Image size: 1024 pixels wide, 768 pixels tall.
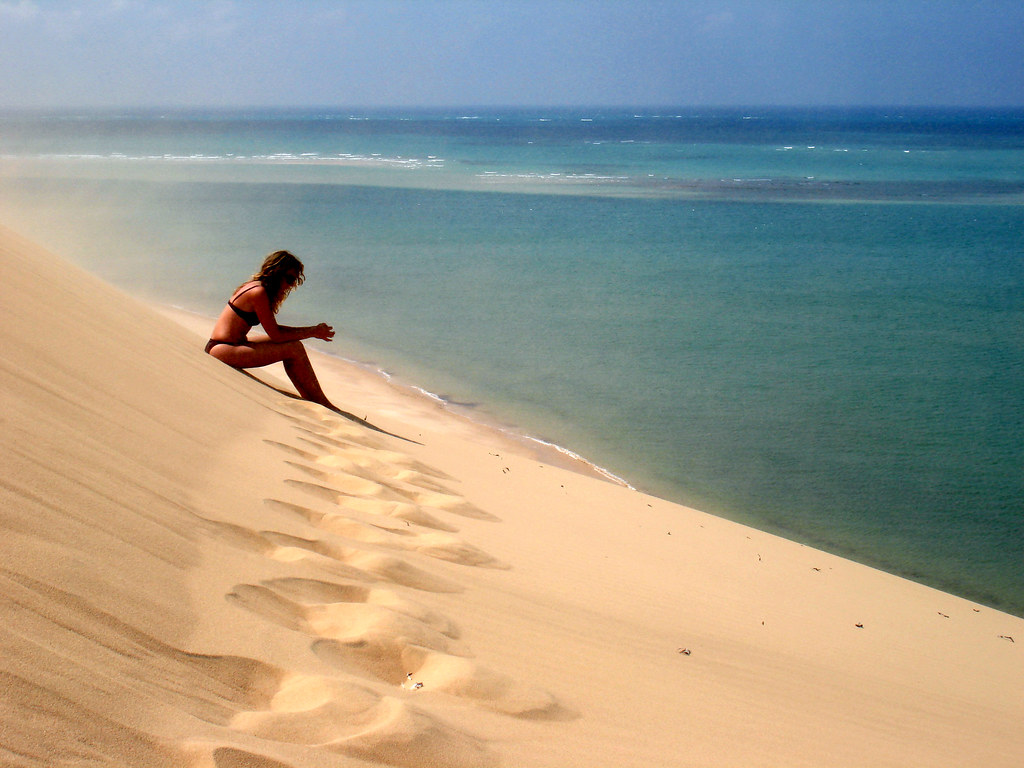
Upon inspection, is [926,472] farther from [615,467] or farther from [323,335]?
[323,335]

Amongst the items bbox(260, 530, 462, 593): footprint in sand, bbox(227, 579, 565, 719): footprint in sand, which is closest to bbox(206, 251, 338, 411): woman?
bbox(260, 530, 462, 593): footprint in sand

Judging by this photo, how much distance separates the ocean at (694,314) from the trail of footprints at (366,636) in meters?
4.15

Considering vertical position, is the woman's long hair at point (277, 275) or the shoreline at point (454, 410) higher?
the woman's long hair at point (277, 275)

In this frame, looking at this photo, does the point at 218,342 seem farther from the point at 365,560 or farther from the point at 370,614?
the point at 370,614

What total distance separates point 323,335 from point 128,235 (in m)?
16.4

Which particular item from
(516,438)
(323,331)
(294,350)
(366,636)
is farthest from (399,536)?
(516,438)

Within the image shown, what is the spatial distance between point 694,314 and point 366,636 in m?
12.5

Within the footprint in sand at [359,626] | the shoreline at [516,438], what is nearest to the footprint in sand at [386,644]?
the footprint in sand at [359,626]

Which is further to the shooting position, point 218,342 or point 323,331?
point 218,342

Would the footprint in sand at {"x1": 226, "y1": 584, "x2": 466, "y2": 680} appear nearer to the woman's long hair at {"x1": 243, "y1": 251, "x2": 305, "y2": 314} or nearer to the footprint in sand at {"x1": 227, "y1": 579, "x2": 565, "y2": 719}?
the footprint in sand at {"x1": 227, "y1": 579, "x2": 565, "y2": 719}

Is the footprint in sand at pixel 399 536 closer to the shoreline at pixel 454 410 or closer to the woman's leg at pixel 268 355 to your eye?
the woman's leg at pixel 268 355

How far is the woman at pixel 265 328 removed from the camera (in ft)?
20.8

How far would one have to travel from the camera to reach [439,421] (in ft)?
28.7

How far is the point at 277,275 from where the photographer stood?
6352 mm
